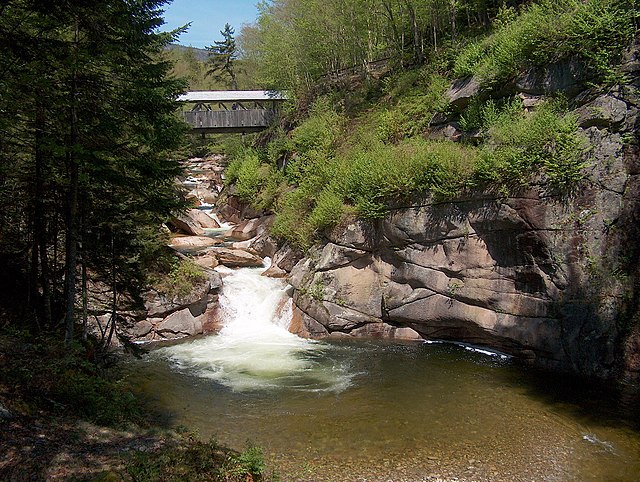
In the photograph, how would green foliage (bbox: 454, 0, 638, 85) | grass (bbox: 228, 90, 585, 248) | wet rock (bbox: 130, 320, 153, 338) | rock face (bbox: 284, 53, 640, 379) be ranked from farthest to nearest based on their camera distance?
1. wet rock (bbox: 130, 320, 153, 338)
2. grass (bbox: 228, 90, 585, 248)
3. green foliage (bbox: 454, 0, 638, 85)
4. rock face (bbox: 284, 53, 640, 379)

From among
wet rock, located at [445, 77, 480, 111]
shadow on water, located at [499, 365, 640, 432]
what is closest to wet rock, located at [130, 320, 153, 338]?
shadow on water, located at [499, 365, 640, 432]

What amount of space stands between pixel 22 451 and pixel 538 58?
1569 centimetres

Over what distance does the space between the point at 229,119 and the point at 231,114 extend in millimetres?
376

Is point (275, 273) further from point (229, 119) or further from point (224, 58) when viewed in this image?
point (224, 58)

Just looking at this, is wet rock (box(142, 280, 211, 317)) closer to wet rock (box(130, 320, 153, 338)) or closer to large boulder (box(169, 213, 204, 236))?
wet rock (box(130, 320, 153, 338))

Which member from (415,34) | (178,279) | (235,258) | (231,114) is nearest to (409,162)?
(178,279)

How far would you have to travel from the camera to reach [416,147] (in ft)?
52.9

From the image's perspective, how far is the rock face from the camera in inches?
455

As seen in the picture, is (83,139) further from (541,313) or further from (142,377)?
(541,313)

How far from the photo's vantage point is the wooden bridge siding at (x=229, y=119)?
30.0 metres

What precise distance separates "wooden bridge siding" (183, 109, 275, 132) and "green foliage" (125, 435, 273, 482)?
25570 mm

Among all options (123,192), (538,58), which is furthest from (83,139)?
(538,58)

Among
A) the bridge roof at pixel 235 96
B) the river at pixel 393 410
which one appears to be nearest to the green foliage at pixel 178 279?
the river at pixel 393 410

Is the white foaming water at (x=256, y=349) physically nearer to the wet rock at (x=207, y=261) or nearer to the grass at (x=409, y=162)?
the wet rock at (x=207, y=261)
